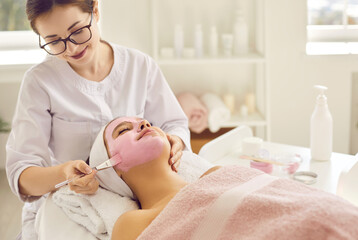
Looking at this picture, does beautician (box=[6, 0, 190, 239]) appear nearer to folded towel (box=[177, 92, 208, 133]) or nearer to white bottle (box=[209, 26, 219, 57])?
folded towel (box=[177, 92, 208, 133])

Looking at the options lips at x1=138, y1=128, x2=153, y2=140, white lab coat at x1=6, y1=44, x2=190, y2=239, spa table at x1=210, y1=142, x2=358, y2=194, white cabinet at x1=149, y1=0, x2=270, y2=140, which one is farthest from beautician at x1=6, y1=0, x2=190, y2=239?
white cabinet at x1=149, y1=0, x2=270, y2=140

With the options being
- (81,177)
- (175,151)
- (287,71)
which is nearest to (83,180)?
(81,177)

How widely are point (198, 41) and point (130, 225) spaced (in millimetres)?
1825

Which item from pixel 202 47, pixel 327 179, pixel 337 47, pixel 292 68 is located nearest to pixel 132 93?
pixel 327 179

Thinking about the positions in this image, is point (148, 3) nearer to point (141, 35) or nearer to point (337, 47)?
point (141, 35)

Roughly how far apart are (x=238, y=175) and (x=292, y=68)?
6.73 feet

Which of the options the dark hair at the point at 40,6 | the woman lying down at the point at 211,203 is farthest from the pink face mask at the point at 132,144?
the dark hair at the point at 40,6

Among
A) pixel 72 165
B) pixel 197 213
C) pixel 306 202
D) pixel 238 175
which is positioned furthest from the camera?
pixel 72 165

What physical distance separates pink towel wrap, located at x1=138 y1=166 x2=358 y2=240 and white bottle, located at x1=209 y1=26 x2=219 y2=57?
1.71 m

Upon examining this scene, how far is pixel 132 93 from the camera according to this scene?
1.71 metres

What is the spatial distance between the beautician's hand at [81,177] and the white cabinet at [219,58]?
1557 millimetres

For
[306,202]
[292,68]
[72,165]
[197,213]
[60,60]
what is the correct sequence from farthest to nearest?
[292,68]
[60,60]
[72,165]
[197,213]
[306,202]

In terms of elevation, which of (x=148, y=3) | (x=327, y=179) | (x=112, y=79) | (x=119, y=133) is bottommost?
(x=327, y=179)

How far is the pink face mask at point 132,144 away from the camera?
4.60ft
